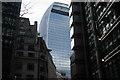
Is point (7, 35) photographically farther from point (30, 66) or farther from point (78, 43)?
point (78, 43)

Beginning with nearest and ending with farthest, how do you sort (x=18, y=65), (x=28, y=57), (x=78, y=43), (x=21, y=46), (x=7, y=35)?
(x=78, y=43), (x=7, y=35), (x=18, y=65), (x=28, y=57), (x=21, y=46)

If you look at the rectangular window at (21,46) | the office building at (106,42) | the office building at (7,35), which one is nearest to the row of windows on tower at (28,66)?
the rectangular window at (21,46)

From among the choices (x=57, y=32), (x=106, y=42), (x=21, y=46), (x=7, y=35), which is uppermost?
(x=57, y=32)

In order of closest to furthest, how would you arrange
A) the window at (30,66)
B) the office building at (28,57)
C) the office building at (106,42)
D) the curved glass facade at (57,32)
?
the office building at (106,42) → the office building at (28,57) → the window at (30,66) → the curved glass facade at (57,32)

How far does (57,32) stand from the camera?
174375mm

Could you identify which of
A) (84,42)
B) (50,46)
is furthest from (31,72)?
(50,46)

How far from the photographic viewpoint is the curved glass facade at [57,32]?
162 metres

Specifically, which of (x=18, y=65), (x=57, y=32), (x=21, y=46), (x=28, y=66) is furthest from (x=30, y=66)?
(x=57, y=32)

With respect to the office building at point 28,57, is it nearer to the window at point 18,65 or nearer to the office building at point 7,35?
the window at point 18,65

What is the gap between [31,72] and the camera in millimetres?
54188

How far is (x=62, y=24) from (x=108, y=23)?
15275 centimetres

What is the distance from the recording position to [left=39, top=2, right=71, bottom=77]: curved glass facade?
16175cm

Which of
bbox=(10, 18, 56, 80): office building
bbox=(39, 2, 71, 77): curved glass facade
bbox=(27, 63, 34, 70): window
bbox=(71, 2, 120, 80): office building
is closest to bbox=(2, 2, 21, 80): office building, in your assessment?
bbox=(10, 18, 56, 80): office building

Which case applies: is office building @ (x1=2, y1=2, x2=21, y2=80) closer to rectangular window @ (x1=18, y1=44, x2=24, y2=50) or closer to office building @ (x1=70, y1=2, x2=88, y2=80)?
rectangular window @ (x1=18, y1=44, x2=24, y2=50)
